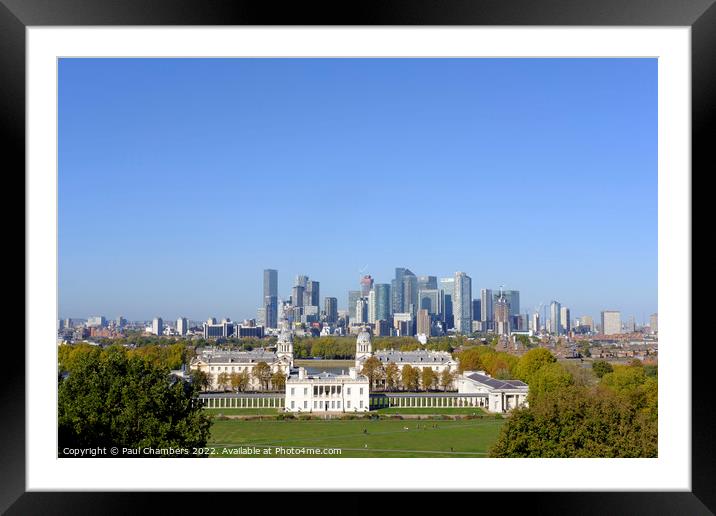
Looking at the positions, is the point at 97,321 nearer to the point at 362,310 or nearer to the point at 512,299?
the point at 512,299

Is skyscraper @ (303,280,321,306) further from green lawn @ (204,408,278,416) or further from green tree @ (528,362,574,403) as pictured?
green tree @ (528,362,574,403)

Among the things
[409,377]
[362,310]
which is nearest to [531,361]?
[409,377]

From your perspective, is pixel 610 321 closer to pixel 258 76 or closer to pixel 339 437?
pixel 339 437

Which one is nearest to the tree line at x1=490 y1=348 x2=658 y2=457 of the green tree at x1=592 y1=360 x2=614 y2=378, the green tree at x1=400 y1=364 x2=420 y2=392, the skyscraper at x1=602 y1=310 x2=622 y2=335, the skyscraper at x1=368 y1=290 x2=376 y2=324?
the skyscraper at x1=602 y1=310 x2=622 y2=335

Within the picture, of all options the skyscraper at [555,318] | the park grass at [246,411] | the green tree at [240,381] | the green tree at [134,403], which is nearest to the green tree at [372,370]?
the park grass at [246,411]

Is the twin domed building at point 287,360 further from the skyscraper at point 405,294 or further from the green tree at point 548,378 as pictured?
the green tree at point 548,378

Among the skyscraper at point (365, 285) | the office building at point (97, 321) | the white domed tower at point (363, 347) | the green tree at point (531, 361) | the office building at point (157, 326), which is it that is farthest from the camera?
the skyscraper at point (365, 285)
